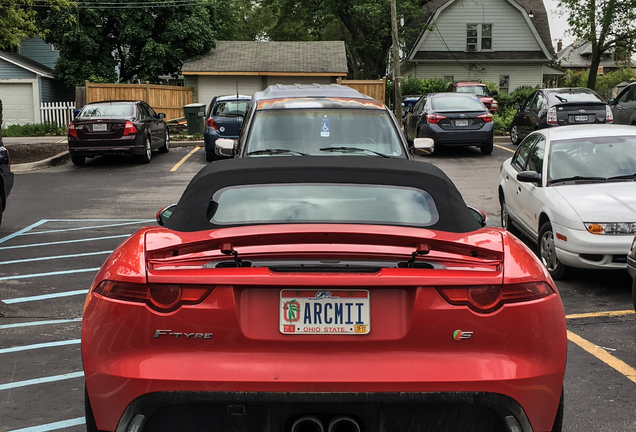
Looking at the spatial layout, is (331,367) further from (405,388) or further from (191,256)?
(191,256)

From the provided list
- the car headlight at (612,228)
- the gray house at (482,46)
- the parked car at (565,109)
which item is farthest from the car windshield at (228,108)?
the gray house at (482,46)

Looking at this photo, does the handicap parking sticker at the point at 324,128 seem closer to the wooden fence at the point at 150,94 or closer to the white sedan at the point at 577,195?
the white sedan at the point at 577,195

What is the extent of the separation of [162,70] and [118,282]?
124 feet

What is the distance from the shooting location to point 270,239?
3.07 m

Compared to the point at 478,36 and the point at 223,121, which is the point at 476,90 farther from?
the point at 223,121

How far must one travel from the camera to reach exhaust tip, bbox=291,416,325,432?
116 inches

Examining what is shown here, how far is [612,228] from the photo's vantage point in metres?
7.22

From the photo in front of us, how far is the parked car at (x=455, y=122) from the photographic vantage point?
1972 cm

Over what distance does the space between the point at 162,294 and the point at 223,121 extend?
54.4 ft

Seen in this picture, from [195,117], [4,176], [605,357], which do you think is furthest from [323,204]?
[195,117]

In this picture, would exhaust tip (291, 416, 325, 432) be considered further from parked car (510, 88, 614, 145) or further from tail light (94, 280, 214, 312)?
parked car (510, 88, 614, 145)

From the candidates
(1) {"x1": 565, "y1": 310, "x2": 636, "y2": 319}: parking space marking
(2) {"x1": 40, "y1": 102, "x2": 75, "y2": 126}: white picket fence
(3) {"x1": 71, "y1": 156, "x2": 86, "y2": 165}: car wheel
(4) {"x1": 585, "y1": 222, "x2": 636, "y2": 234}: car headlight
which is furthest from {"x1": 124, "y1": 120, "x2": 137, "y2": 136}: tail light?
(2) {"x1": 40, "y1": 102, "x2": 75, "y2": 126}: white picket fence

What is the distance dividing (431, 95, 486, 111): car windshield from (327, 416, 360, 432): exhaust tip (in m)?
17.6

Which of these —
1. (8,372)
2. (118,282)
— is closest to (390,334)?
(118,282)
